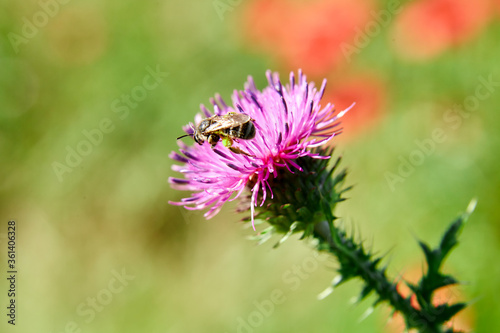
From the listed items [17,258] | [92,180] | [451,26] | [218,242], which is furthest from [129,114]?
[451,26]

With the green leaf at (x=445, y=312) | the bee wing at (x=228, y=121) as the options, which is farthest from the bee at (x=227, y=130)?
the green leaf at (x=445, y=312)

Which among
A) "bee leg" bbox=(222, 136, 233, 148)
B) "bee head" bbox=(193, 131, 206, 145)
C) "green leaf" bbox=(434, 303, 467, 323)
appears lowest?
"green leaf" bbox=(434, 303, 467, 323)

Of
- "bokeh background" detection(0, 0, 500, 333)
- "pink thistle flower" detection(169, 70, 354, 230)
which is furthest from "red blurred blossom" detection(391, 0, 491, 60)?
"pink thistle flower" detection(169, 70, 354, 230)

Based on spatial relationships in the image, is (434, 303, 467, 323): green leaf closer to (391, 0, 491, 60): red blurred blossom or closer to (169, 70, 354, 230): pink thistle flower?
(169, 70, 354, 230): pink thistle flower

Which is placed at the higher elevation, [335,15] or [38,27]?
[38,27]

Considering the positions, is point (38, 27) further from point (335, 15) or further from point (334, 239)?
point (334, 239)
